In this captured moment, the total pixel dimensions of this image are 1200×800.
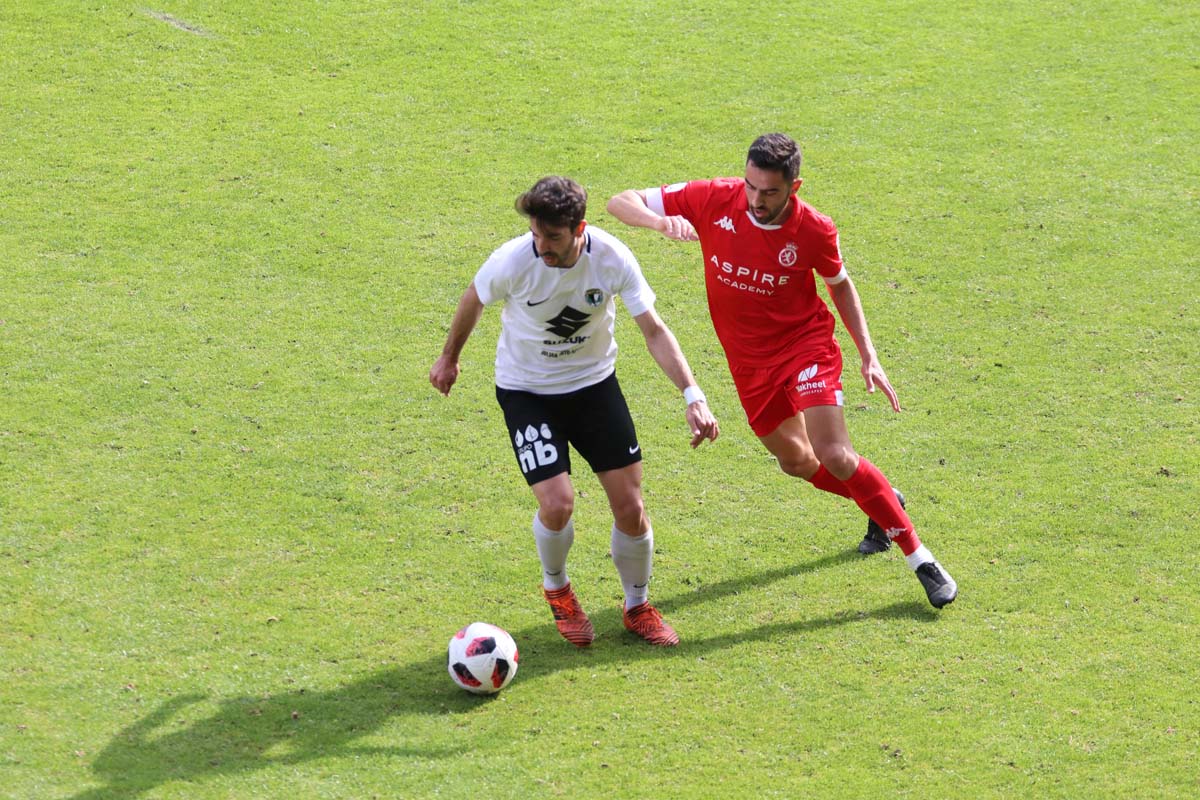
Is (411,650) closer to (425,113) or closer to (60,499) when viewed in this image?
(60,499)

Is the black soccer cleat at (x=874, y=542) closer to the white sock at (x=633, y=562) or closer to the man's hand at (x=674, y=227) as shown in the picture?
the white sock at (x=633, y=562)

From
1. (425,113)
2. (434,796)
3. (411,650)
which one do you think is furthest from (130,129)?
(434,796)

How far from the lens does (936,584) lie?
7121 mm

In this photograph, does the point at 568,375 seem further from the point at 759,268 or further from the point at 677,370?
the point at 759,268

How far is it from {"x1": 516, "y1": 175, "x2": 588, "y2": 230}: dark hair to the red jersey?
1469 millimetres

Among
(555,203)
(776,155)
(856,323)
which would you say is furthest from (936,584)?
(555,203)

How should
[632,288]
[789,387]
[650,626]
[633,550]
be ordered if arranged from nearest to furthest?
[632,288], [633,550], [650,626], [789,387]

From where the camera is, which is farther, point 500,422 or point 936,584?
point 500,422

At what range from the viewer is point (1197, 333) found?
9984 millimetres

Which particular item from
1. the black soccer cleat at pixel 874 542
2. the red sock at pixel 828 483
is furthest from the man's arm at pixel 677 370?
the black soccer cleat at pixel 874 542

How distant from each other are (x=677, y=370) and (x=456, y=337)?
1121 millimetres

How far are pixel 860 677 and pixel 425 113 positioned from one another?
838 centimetres

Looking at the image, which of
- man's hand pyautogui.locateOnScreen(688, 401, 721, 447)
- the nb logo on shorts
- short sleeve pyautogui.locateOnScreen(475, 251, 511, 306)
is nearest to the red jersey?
man's hand pyautogui.locateOnScreen(688, 401, 721, 447)

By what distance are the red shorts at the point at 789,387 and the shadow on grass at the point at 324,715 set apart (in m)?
1.16
